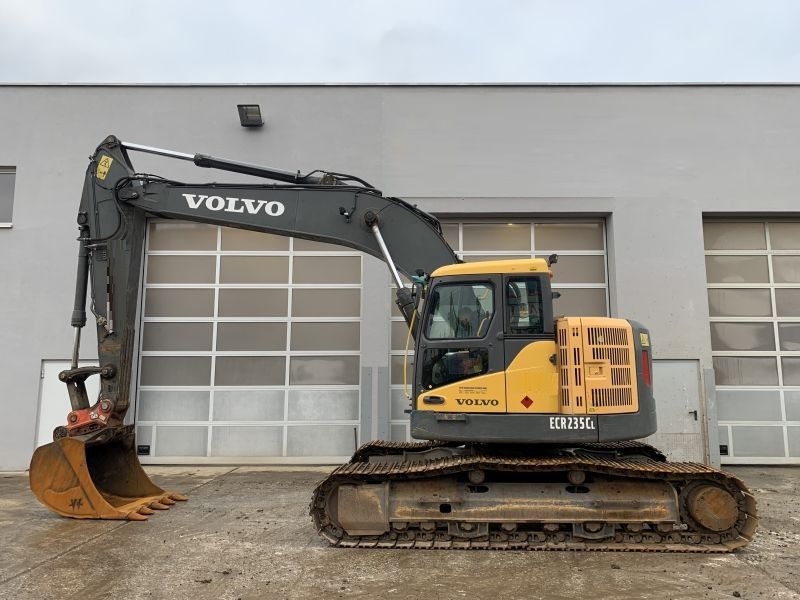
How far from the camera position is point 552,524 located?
578cm

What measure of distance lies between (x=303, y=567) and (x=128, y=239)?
4509 mm

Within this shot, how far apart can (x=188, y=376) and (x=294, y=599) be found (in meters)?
7.97

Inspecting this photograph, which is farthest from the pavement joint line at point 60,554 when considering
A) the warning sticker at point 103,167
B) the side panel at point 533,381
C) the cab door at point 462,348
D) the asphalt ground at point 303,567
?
the side panel at point 533,381

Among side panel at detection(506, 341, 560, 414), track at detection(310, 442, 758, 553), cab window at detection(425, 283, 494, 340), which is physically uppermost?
cab window at detection(425, 283, 494, 340)

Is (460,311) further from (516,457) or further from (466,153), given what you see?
(466,153)

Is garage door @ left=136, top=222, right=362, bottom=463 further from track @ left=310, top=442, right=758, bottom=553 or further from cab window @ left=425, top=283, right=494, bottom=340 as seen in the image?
cab window @ left=425, top=283, right=494, bottom=340

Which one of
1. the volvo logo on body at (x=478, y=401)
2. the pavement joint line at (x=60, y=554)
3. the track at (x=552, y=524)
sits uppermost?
the volvo logo on body at (x=478, y=401)

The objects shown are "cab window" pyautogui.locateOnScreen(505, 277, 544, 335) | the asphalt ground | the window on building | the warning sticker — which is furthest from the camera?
the window on building

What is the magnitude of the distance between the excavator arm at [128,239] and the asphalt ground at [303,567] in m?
0.65

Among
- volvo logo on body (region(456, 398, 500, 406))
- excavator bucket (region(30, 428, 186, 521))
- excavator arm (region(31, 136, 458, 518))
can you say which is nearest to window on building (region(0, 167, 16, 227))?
excavator arm (region(31, 136, 458, 518))

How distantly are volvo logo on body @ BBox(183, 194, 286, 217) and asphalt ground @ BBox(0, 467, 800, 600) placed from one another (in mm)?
3708

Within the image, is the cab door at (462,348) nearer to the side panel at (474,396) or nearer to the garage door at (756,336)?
the side panel at (474,396)

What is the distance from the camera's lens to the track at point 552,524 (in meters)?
5.62

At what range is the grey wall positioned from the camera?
37.6 ft
